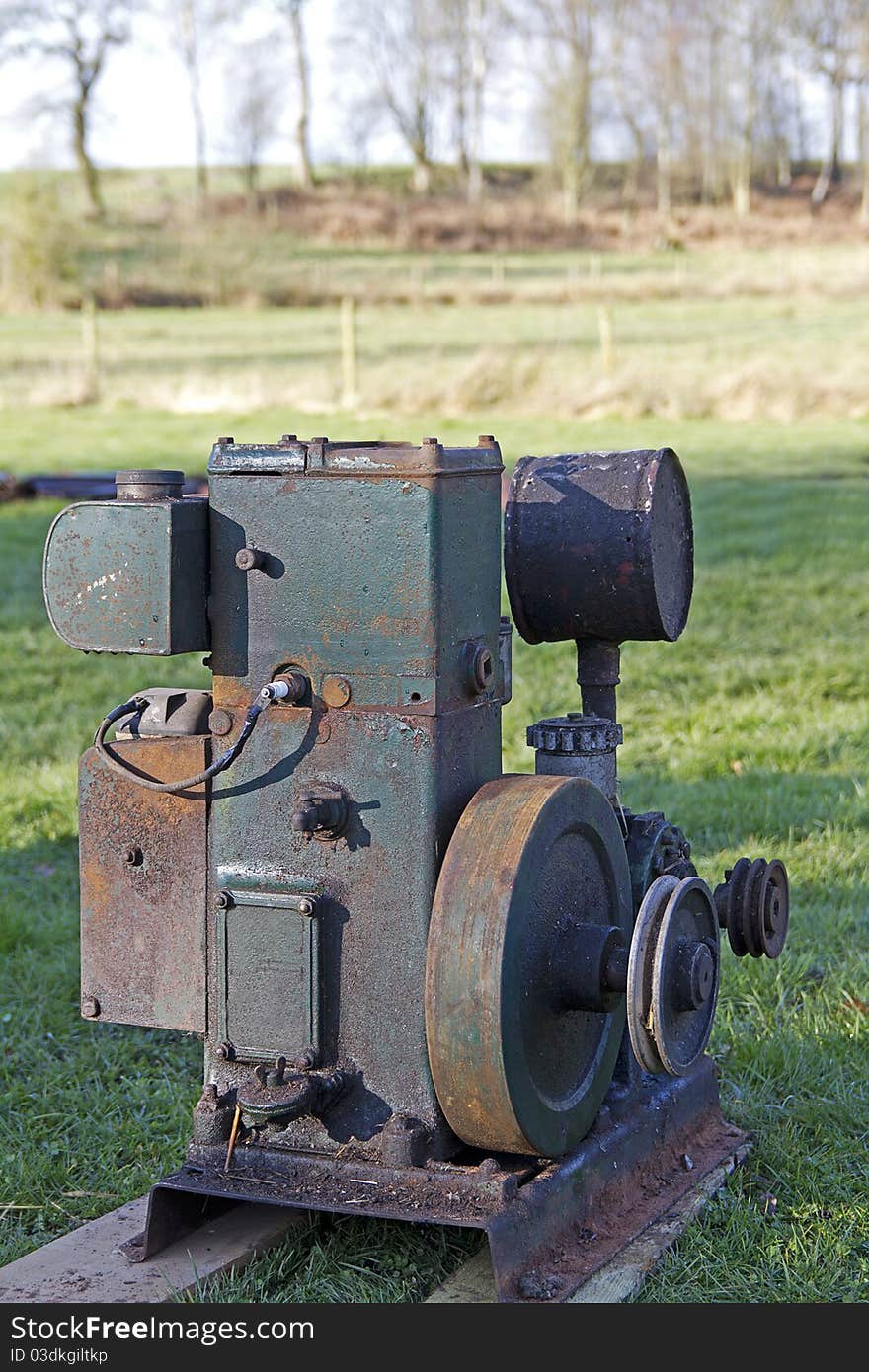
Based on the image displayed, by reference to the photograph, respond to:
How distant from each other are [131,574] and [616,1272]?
1.47m

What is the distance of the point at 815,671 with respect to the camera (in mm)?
7020

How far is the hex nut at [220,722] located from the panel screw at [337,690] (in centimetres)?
21

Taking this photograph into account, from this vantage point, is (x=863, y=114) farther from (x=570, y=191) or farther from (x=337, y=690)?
(x=337, y=690)

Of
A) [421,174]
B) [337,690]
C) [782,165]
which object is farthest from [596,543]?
[782,165]

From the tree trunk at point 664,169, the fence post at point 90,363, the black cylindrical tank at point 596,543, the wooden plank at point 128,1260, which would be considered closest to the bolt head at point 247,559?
the black cylindrical tank at point 596,543

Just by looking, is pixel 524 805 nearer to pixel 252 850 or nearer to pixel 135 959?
pixel 252 850

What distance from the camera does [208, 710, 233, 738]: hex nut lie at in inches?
110

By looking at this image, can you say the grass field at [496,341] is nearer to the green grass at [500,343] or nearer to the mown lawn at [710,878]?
the green grass at [500,343]

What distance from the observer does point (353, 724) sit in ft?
8.82

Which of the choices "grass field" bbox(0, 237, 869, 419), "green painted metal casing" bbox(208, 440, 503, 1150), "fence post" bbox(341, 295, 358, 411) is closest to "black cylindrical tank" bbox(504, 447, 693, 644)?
"green painted metal casing" bbox(208, 440, 503, 1150)

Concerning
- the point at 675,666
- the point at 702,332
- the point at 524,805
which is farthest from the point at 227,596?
the point at 702,332

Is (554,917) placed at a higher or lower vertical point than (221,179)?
lower

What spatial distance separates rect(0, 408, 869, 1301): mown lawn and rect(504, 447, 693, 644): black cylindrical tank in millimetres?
1158

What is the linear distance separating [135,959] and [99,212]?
143 feet
